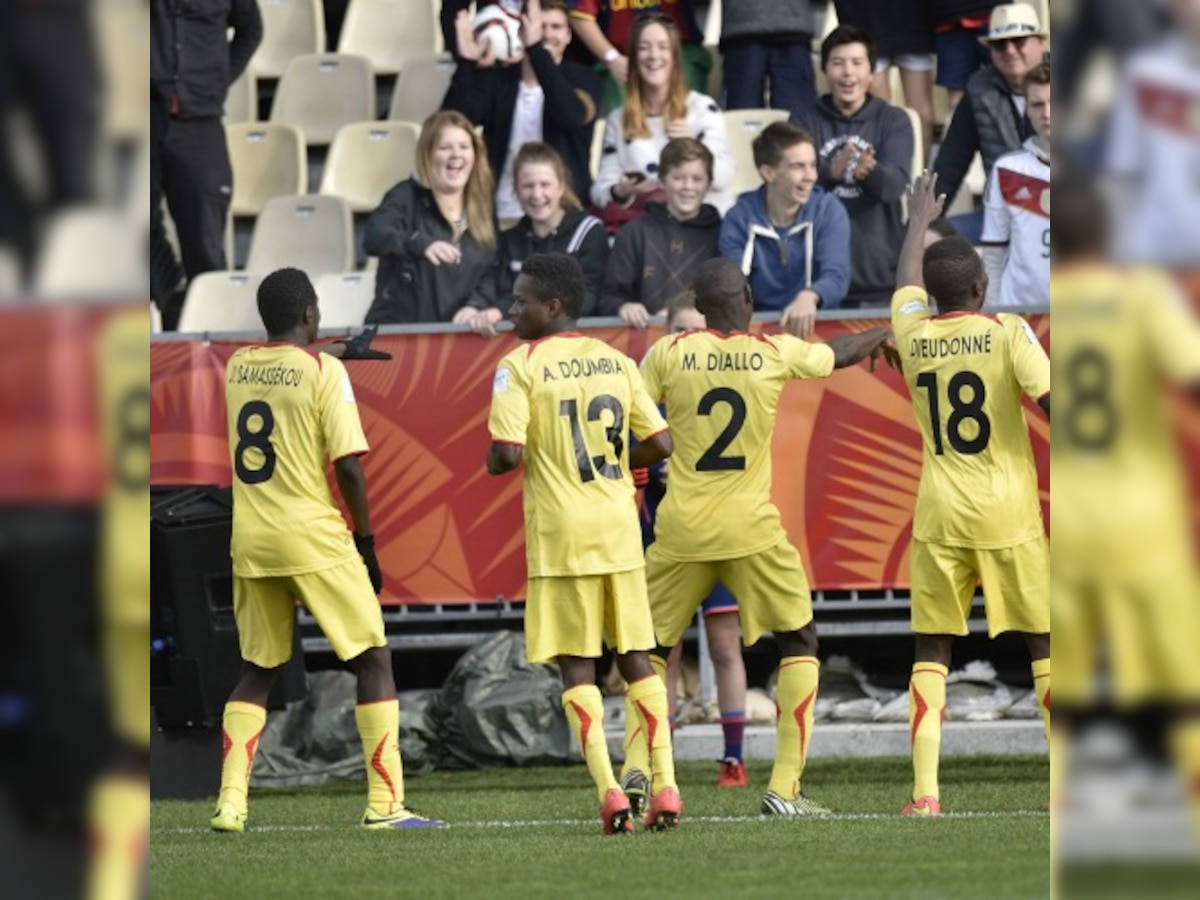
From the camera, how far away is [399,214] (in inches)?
466

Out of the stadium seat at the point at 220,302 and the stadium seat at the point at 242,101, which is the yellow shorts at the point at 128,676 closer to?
the stadium seat at the point at 220,302

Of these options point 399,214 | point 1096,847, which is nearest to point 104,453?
point 1096,847

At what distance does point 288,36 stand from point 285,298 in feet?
24.8

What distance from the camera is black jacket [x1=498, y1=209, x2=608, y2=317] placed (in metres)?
11.5

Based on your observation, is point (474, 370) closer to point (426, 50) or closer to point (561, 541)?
point (561, 541)

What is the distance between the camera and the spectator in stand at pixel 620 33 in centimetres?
1316

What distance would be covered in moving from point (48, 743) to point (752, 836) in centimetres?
565

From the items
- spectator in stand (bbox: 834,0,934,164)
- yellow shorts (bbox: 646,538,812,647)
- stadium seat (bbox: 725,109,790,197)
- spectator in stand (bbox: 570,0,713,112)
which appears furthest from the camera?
spectator in stand (bbox: 570,0,713,112)

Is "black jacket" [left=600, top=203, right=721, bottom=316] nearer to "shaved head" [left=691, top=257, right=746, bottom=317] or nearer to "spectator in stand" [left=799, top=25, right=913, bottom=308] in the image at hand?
"spectator in stand" [left=799, top=25, right=913, bottom=308]

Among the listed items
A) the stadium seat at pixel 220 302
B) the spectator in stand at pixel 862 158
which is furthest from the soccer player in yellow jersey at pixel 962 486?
the stadium seat at pixel 220 302

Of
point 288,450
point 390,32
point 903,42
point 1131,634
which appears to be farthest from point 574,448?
point 390,32

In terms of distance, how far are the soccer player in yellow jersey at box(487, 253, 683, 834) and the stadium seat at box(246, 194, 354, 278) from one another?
17.1 feet

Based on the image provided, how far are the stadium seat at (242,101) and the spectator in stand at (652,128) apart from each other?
12.8 ft

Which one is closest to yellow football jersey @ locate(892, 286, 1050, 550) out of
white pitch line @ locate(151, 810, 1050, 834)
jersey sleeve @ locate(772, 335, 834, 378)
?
jersey sleeve @ locate(772, 335, 834, 378)
